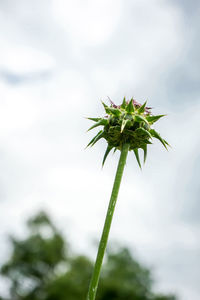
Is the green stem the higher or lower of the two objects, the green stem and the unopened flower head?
the lower

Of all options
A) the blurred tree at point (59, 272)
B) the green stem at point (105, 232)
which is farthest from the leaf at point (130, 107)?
the blurred tree at point (59, 272)

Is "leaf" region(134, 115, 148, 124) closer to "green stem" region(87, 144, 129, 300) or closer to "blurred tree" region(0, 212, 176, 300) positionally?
"green stem" region(87, 144, 129, 300)

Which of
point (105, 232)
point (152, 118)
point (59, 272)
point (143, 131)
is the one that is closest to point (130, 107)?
point (152, 118)

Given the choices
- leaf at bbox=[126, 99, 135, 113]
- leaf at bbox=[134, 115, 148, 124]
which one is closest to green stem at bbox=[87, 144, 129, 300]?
leaf at bbox=[134, 115, 148, 124]

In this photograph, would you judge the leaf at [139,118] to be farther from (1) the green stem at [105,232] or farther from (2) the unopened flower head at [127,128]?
(1) the green stem at [105,232]

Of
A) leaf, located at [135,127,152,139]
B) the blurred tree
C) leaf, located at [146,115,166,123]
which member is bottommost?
leaf, located at [135,127,152,139]

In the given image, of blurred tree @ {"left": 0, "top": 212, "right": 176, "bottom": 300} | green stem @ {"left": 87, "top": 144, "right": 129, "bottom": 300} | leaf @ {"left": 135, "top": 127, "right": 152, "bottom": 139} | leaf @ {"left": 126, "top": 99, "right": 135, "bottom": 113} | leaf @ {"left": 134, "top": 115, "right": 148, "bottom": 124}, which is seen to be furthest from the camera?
blurred tree @ {"left": 0, "top": 212, "right": 176, "bottom": 300}

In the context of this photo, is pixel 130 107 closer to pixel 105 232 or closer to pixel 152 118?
pixel 152 118
